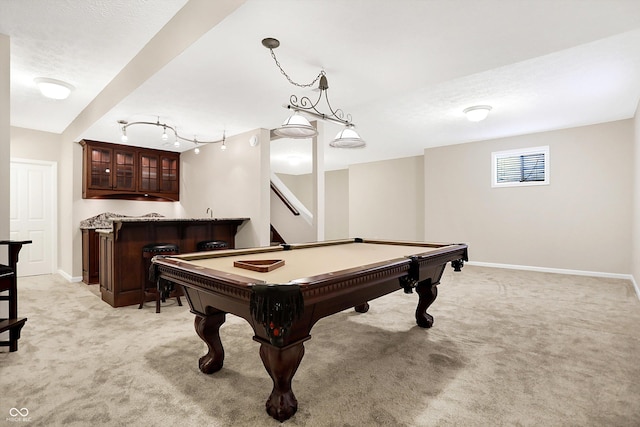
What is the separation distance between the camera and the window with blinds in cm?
595

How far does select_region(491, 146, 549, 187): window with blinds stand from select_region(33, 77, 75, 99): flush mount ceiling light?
6817 millimetres

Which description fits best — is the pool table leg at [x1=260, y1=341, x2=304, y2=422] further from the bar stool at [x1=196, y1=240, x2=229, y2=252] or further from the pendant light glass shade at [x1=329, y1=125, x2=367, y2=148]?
the bar stool at [x1=196, y1=240, x2=229, y2=252]

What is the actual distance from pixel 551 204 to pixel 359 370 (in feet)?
17.5

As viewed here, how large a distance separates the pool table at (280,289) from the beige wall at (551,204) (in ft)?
14.1

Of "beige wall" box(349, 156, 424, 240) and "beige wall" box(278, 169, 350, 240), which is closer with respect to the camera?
"beige wall" box(349, 156, 424, 240)

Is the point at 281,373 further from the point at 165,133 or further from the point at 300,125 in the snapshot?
the point at 165,133

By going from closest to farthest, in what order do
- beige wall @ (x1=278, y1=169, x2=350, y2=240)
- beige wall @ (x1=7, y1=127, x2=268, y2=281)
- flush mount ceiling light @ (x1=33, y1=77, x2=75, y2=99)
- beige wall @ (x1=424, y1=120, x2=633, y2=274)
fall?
flush mount ceiling light @ (x1=33, y1=77, x2=75, y2=99) → beige wall @ (x1=7, y1=127, x2=268, y2=281) → beige wall @ (x1=424, y1=120, x2=633, y2=274) → beige wall @ (x1=278, y1=169, x2=350, y2=240)

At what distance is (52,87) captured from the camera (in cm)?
363

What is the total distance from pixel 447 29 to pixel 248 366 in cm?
274

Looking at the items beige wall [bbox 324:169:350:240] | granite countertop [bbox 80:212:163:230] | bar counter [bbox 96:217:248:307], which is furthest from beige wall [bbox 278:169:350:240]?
bar counter [bbox 96:217:248:307]

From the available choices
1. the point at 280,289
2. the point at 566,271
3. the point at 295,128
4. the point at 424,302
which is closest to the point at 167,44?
the point at 295,128

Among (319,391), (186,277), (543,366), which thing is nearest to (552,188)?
(543,366)

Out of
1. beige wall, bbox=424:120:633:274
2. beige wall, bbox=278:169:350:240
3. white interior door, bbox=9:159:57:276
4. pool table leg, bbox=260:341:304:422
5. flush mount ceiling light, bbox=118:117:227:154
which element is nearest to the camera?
pool table leg, bbox=260:341:304:422

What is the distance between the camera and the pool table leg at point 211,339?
2207mm
